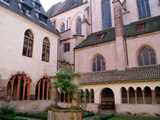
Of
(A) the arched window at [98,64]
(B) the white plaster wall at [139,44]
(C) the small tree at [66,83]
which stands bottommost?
(C) the small tree at [66,83]

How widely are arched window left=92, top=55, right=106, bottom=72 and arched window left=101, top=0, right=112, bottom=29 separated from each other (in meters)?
6.89

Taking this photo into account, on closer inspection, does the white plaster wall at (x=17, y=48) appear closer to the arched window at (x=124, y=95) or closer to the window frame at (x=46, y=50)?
the window frame at (x=46, y=50)

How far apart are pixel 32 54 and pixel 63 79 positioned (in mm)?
10802

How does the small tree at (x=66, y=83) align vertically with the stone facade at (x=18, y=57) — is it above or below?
below

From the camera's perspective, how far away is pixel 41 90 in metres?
22.9

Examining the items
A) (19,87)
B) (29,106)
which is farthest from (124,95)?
(19,87)

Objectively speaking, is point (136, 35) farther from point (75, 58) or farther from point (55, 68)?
point (55, 68)

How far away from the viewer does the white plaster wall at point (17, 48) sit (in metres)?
19.1

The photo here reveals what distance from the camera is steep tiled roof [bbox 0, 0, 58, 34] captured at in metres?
20.7

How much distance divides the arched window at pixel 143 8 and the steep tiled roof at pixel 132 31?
155 centimetres

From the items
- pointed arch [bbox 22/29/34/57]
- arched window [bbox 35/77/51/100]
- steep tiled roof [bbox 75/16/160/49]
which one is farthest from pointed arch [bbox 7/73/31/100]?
steep tiled roof [bbox 75/16/160/49]

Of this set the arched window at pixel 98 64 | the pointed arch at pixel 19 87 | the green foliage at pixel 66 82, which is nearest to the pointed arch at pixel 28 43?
the pointed arch at pixel 19 87

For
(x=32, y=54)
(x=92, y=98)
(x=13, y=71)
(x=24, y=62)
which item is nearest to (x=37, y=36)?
(x=32, y=54)

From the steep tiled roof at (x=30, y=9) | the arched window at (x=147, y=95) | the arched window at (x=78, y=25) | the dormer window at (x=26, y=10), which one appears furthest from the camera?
the arched window at (x=78, y=25)
